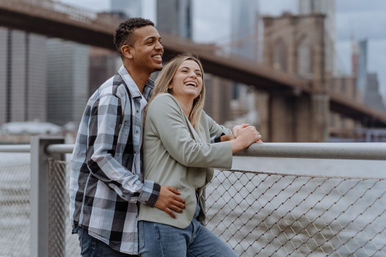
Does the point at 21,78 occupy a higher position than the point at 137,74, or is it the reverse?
the point at 21,78

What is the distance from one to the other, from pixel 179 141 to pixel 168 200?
163 mm

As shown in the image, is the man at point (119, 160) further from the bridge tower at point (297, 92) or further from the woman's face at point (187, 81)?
the bridge tower at point (297, 92)

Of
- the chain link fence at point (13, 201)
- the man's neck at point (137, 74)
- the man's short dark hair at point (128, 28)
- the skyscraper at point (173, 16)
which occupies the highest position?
the skyscraper at point (173, 16)

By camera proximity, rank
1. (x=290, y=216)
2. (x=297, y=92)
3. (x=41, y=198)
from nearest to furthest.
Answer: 1. (x=290, y=216)
2. (x=41, y=198)
3. (x=297, y=92)

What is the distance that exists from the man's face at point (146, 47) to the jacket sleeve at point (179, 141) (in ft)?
0.39

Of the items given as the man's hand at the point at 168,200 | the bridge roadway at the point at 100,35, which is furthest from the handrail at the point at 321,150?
the bridge roadway at the point at 100,35

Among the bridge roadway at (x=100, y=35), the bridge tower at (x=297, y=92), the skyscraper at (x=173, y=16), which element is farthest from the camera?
the skyscraper at (x=173, y=16)

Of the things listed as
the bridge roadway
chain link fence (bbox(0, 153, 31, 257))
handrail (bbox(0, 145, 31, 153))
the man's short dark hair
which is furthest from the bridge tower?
the man's short dark hair

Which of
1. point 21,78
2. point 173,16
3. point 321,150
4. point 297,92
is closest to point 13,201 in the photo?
point 321,150

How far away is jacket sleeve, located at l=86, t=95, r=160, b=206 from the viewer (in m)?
1.51

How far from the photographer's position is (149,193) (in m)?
1.50

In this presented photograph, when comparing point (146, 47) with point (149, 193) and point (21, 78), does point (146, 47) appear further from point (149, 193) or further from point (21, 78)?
point (21, 78)

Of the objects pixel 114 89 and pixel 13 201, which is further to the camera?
pixel 13 201

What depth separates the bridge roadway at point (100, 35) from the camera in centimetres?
1978
